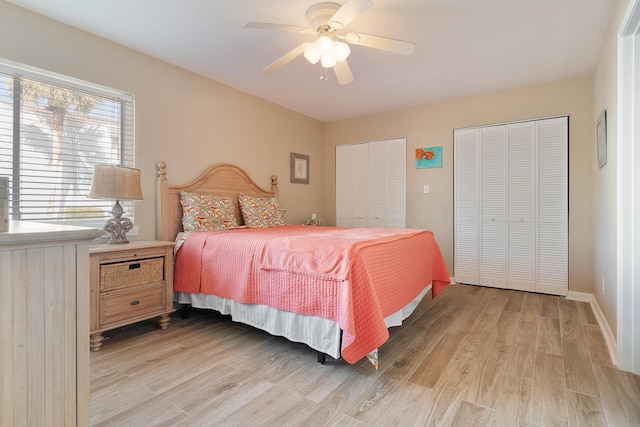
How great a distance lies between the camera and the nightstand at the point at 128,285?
2191 millimetres

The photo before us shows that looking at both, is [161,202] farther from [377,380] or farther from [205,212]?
[377,380]

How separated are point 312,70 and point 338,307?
2428mm

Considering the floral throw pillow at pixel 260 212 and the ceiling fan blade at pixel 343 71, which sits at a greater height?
the ceiling fan blade at pixel 343 71

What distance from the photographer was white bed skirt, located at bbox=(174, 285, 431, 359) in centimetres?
194

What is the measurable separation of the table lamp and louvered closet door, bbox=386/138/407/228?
3234 millimetres

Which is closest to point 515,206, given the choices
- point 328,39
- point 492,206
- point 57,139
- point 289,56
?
point 492,206

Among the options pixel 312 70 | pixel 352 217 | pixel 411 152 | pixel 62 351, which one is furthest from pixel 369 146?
pixel 62 351

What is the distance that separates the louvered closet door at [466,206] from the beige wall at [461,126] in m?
0.09

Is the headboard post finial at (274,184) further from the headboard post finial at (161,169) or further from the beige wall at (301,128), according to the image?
the headboard post finial at (161,169)

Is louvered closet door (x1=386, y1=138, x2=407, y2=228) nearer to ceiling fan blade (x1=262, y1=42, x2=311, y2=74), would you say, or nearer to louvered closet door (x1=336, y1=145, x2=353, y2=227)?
louvered closet door (x1=336, y1=145, x2=353, y2=227)

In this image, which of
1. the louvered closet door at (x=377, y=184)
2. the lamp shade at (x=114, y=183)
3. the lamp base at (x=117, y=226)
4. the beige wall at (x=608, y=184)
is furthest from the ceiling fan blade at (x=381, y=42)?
the louvered closet door at (x=377, y=184)

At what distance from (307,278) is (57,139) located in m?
2.20

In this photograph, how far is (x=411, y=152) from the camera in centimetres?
448

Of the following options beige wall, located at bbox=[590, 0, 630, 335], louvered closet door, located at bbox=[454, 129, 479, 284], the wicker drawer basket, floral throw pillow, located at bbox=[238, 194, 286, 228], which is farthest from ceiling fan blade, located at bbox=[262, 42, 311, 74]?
louvered closet door, located at bbox=[454, 129, 479, 284]
